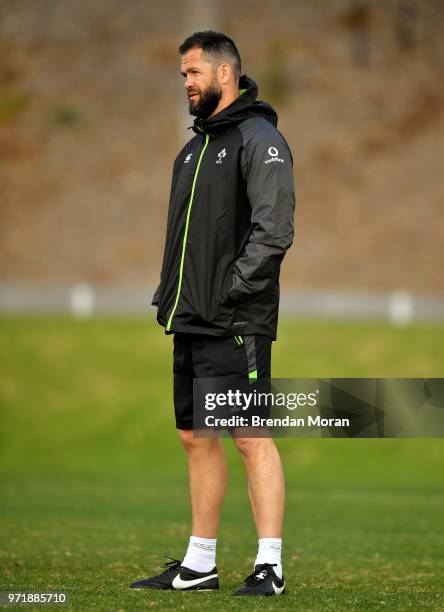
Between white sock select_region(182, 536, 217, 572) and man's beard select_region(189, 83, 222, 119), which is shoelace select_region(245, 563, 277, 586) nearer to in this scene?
white sock select_region(182, 536, 217, 572)

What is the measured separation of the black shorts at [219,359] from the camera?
19.4ft

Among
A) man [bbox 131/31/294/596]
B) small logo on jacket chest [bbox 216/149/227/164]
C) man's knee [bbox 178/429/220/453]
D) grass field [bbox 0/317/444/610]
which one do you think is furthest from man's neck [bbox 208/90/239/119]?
grass field [bbox 0/317/444/610]

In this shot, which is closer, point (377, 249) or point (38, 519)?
point (38, 519)

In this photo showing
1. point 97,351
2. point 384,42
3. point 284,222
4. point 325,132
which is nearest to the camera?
point 284,222

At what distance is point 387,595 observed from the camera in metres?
5.91

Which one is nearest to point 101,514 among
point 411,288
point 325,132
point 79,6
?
point 411,288

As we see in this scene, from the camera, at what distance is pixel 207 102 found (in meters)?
6.16

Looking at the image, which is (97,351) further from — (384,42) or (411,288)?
(384,42)

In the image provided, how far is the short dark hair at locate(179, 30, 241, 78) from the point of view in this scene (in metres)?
6.13

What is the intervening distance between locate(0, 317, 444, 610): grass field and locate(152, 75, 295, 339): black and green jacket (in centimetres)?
129

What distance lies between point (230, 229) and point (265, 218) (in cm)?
22

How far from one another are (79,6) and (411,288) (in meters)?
27.4

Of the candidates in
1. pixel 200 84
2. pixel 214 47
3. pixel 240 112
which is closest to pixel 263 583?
pixel 240 112

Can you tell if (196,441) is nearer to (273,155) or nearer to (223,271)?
(223,271)
